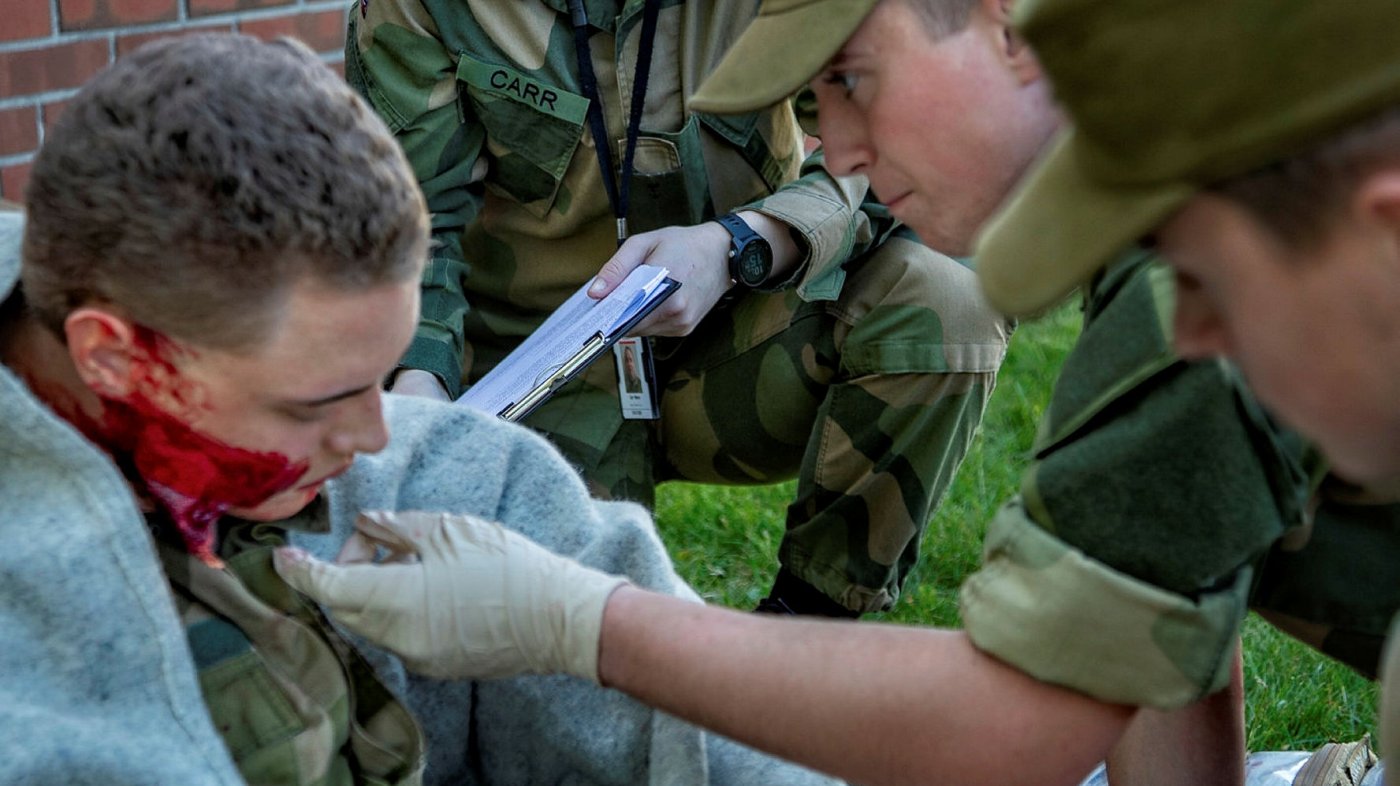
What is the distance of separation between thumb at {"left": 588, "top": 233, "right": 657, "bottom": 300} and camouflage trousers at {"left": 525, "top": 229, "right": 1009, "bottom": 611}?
313mm

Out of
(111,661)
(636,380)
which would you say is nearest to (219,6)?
(636,380)

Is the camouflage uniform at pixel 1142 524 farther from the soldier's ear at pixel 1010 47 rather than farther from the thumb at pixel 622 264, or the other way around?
the thumb at pixel 622 264

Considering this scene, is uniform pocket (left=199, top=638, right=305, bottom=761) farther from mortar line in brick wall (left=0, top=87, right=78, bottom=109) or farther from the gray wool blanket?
mortar line in brick wall (left=0, top=87, right=78, bottom=109)

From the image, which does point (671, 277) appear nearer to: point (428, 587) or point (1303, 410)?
point (428, 587)

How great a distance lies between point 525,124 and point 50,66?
4.13 feet

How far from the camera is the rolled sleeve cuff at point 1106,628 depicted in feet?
5.13

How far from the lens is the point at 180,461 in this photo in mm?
1651

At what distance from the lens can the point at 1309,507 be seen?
177cm

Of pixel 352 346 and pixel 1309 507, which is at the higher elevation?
pixel 352 346

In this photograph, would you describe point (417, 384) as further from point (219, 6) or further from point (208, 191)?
point (219, 6)

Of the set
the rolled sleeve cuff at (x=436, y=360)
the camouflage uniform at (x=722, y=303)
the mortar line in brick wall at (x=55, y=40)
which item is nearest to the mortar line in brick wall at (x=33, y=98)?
the mortar line in brick wall at (x=55, y=40)

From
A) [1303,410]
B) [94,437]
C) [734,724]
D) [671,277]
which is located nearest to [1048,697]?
[734,724]

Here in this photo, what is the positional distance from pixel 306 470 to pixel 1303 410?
986 millimetres

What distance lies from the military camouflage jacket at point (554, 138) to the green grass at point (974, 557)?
0.84 meters
